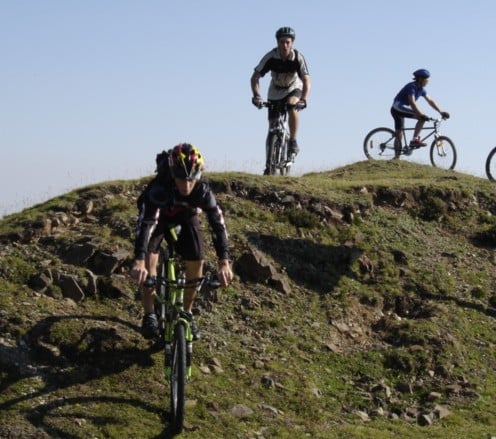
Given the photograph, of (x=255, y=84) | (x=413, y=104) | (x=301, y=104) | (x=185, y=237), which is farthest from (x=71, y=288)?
(x=413, y=104)

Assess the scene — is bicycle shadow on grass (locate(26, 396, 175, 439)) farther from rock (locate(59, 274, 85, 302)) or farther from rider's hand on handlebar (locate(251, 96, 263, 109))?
rider's hand on handlebar (locate(251, 96, 263, 109))

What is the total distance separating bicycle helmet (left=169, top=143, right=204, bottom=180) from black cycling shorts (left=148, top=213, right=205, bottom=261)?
65 cm

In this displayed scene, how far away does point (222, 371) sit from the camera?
1011 cm

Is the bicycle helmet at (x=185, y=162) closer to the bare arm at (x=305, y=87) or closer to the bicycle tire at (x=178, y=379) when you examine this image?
the bicycle tire at (x=178, y=379)

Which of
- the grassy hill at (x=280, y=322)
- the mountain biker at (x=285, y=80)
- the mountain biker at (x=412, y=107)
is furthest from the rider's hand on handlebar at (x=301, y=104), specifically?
the mountain biker at (x=412, y=107)

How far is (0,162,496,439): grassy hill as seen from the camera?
916 centimetres

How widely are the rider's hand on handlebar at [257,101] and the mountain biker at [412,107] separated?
6.28m

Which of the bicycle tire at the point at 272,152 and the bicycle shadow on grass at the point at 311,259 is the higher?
the bicycle tire at the point at 272,152

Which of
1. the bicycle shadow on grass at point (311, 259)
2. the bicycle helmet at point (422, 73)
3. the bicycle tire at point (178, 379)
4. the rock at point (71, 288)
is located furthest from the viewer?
the bicycle helmet at point (422, 73)

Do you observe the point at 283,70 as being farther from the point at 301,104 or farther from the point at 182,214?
the point at 182,214

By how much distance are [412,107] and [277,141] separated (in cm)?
620

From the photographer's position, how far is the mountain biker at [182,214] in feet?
28.6

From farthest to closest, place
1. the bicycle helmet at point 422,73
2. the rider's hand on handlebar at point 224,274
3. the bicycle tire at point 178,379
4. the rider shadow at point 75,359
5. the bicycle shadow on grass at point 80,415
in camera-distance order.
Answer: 1. the bicycle helmet at point 422,73
2. the rider shadow at point 75,359
3. the rider's hand on handlebar at point 224,274
4. the bicycle shadow on grass at point 80,415
5. the bicycle tire at point 178,379

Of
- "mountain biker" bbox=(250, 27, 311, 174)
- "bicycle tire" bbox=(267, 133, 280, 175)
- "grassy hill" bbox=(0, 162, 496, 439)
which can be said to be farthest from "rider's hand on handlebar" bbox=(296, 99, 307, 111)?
"grassy hill" bbox=(0, 162, 496, 439)
